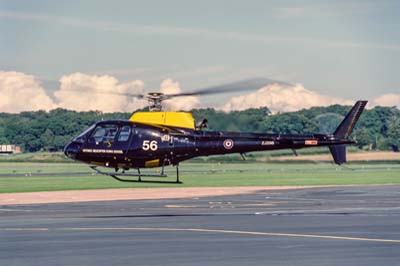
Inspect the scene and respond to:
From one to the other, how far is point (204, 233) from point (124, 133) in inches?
524

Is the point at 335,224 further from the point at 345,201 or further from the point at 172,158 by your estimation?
the point at 345,201

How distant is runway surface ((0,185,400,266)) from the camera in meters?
30.9

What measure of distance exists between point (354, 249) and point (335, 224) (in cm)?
1122

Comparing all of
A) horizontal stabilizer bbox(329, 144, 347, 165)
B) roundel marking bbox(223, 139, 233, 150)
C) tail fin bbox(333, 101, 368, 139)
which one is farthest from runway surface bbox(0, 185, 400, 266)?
tail fin bbox(333, 101, 368, 139)

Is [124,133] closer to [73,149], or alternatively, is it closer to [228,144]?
[73,149]

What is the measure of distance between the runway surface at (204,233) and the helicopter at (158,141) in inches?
109

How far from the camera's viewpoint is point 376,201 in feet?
209

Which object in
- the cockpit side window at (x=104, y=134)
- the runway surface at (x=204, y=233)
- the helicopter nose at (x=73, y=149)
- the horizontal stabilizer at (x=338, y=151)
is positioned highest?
the cockpit side window at (x=104, y=134)

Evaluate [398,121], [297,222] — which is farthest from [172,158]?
[398,121]

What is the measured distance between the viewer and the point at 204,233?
39.7 metres

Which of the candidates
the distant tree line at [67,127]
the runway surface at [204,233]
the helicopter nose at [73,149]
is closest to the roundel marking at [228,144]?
the runway surface at [204,233]

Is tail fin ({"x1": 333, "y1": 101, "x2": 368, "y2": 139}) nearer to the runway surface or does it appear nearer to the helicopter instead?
the helicopter

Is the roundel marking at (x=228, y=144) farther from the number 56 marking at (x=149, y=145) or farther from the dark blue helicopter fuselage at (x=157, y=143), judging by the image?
the number 56 marking at (x=149, y=145)

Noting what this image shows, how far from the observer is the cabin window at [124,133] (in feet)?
170
